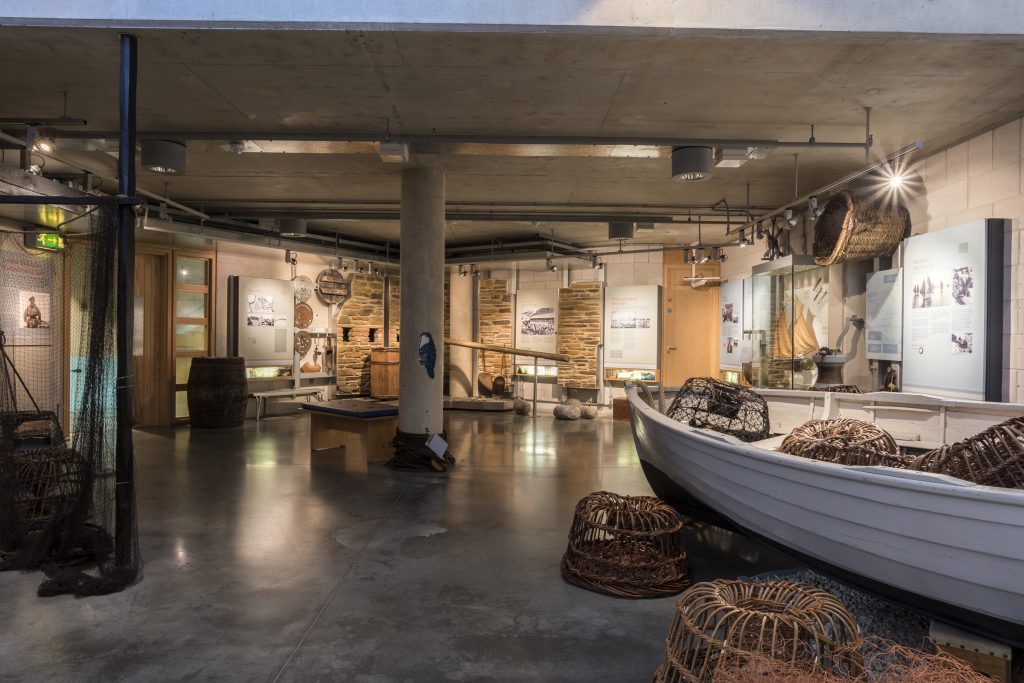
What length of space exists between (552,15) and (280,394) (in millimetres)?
9297

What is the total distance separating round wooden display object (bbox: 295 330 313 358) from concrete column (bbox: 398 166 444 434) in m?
5.92

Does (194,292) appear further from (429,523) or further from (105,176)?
(429,523)

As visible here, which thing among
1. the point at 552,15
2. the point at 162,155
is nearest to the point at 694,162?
the point at 552,15

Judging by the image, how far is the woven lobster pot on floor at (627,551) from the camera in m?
3.73

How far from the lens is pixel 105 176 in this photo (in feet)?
23.4

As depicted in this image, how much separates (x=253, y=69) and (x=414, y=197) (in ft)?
8.41

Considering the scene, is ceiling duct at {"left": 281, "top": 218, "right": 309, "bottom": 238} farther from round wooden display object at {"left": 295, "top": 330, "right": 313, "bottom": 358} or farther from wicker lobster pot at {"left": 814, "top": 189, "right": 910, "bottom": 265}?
wicker lobster pot at {"left": 814, "top": 189, "right": 910, "bottom": 265}

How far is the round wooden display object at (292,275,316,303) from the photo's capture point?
12.4 metres

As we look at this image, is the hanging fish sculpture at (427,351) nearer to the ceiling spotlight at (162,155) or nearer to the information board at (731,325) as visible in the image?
the ceiling spotlight at (162,155)

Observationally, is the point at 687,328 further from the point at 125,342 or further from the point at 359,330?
the point at 125,342

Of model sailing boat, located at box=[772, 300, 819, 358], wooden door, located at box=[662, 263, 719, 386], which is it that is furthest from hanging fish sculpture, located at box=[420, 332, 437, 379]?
wooden door, located at box=[662, 263, 719, 386]

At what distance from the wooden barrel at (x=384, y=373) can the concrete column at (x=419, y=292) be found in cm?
577

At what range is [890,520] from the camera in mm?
2662

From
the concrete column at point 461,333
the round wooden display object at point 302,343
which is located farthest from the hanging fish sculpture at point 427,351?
the concrete column at point 461,333
